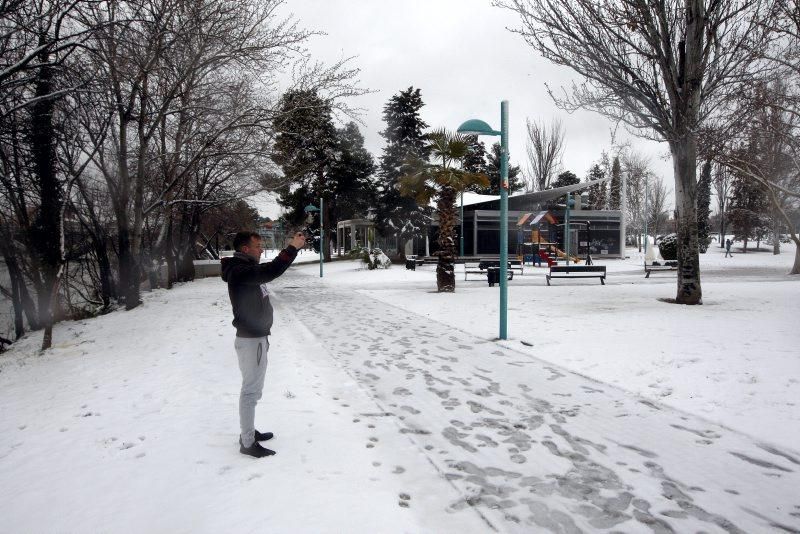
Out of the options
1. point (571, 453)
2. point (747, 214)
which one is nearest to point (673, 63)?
point (571, 453)

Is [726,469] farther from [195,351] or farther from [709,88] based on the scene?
[709,88]

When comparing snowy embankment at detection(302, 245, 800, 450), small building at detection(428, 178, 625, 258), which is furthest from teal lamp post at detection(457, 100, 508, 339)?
small building at detection(428, 178, 625, 258)

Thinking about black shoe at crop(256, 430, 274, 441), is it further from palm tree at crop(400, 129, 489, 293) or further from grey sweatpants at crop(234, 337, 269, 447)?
palm tree at crop(400, 129, 489, 293)

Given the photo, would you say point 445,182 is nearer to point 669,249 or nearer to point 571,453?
point 571,453

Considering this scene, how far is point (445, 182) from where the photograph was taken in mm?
15531

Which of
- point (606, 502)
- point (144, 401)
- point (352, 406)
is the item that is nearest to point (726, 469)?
point (606, 502)

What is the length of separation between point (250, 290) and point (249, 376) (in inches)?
27.7

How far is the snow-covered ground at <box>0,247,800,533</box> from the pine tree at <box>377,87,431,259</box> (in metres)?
23.5

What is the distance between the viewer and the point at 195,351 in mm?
7625

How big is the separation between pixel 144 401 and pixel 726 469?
5720 mm

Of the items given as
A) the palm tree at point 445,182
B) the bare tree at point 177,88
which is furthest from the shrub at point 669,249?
the bare tree at point 177,88

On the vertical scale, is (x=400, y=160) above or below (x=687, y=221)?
above

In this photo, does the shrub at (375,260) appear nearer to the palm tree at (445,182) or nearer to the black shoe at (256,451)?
the palm tree at (445,182)

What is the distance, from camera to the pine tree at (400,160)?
31938 millimetres
